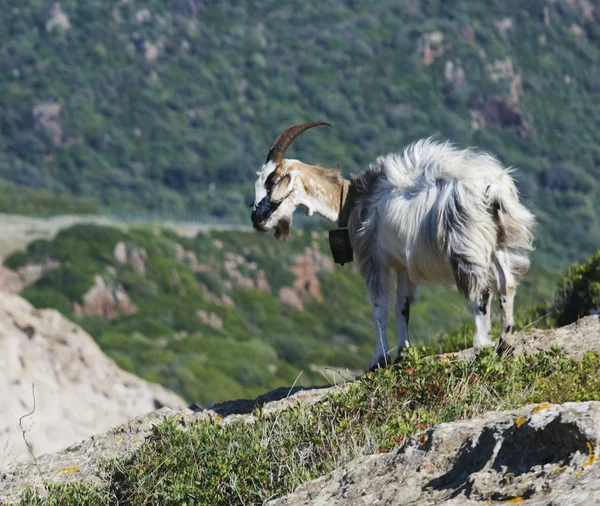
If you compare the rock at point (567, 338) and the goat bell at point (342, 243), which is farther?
the goat bell at point (342, 243)

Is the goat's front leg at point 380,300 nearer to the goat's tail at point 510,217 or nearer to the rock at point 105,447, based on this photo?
the rock at point 105,447

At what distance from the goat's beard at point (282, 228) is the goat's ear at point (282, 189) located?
35cm

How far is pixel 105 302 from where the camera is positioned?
3258 inches

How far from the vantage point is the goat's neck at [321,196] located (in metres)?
12.3

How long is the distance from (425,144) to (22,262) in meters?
69.4

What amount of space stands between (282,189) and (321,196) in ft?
1.38

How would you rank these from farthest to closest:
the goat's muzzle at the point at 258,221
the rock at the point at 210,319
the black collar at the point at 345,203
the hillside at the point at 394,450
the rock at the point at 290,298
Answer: the rock at the point at 290,298 → the rock at the point at 210,319 → the goat's muzzle at the point at 258,221 → the black collar at the point at 345,203 → the hillside at the point at 394,450

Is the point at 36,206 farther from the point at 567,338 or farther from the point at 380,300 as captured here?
the point at 567,338

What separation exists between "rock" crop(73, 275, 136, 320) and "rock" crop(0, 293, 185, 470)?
186 feet

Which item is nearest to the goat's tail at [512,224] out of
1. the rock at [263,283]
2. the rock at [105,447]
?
the rock at [105,447]

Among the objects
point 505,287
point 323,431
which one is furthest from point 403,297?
point 323,431

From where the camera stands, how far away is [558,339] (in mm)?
11008

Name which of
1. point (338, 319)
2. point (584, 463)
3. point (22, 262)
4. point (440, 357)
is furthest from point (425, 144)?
point (338, 319)

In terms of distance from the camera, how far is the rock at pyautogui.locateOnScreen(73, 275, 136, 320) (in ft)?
262
